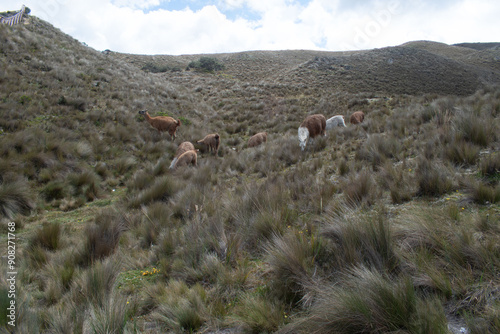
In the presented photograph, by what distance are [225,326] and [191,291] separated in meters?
0.51

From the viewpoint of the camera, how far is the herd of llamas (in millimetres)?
9162

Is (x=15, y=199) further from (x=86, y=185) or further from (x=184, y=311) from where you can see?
(x=184, y=311)

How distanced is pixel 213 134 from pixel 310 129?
15.4 feet

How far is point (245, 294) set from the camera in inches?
89.6

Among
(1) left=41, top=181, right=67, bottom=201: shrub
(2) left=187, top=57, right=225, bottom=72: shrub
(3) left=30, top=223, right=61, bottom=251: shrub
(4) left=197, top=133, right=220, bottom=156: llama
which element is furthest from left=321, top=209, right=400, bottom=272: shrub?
(2) left=187, top=57, right=225, bottom=72: shrub

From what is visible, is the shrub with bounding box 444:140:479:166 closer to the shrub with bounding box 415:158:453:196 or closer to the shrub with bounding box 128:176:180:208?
the shrub with bounding box 415:158:453:196

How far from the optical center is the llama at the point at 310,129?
30.2 ft

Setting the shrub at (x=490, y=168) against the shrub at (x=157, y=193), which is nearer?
the shrub at (x=490, y=168)

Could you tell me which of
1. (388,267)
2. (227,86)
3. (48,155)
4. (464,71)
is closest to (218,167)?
(48,155)

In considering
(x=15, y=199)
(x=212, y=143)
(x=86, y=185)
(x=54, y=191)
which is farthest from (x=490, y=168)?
(x=212, y=143)

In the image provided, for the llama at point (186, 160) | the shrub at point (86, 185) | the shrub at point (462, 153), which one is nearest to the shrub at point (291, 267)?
the shrub at point (462, 153)

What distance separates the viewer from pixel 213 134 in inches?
469

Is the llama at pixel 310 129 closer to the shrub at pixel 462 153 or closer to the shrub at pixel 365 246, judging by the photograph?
the shrub at pixel 462 153

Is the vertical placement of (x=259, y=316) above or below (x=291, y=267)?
below
